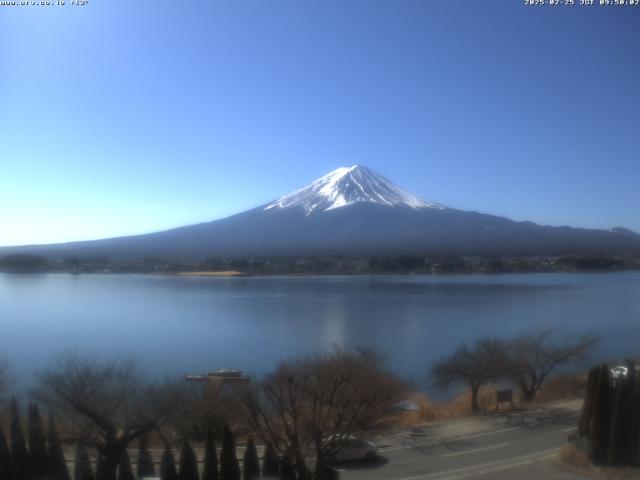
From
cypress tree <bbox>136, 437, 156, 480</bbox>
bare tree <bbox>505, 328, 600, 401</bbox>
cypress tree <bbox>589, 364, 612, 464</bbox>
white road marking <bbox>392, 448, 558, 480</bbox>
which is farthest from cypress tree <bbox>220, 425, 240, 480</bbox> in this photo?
bare tree <bbox>505, 328, 600, 401</bbox>

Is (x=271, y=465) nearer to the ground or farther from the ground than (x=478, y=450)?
farther from the ground

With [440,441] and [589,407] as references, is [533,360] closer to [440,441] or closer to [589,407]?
[440,441]

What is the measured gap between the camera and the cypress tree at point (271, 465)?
4070mm

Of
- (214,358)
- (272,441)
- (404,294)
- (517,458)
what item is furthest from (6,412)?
(404,294)

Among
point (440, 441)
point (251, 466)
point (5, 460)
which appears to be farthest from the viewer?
point (440, 441)

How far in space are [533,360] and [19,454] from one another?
6684 mm

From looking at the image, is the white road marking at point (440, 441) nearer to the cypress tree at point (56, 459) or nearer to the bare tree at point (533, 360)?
the bare tree at point (533, 360)

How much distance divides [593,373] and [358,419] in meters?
1.91

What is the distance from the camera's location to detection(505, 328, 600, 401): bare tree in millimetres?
8172

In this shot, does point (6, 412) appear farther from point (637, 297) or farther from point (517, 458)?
point (637, 297)

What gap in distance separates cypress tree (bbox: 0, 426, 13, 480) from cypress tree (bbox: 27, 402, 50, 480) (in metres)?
0.13

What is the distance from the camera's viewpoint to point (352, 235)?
154ft

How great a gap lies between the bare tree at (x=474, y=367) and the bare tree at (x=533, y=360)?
0.57ft

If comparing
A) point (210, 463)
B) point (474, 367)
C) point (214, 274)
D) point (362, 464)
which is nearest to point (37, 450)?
point (210, 463)
